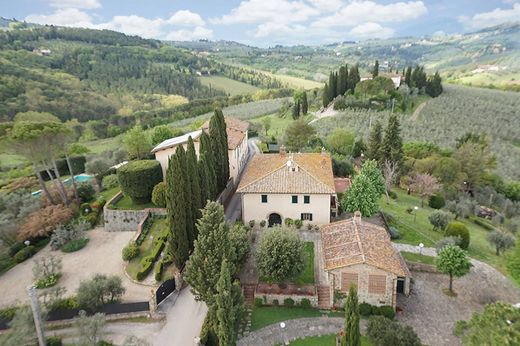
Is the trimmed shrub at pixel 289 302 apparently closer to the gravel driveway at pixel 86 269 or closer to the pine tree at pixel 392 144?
the gravel driveway at pixel 86 269

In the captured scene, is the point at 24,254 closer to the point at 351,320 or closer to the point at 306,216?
the point at 306,216

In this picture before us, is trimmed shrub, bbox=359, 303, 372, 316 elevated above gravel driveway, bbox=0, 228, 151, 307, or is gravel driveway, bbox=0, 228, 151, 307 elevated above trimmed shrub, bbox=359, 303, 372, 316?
trimmed shrub, bbox=359, 303, 372, 316

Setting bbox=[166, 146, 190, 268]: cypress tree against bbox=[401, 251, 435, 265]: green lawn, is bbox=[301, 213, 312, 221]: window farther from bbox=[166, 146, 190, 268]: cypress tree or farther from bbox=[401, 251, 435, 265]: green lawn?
bbox=[166, 146, 190, 268]: cypress tree

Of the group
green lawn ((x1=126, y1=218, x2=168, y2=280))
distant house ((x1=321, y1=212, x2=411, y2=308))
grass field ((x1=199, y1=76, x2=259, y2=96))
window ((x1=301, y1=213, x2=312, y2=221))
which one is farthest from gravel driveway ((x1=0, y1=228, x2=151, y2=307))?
grass field ((x1=199, y1=76, x2=259, y2=96))

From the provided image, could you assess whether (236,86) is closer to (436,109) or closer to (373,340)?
(436,109)

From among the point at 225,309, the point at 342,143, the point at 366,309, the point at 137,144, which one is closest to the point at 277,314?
the point at 366,309

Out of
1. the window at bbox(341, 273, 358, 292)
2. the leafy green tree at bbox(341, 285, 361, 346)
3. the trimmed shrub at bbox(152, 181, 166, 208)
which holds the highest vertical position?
the leafy green tree at bbox(341, 285, 361, 346)
